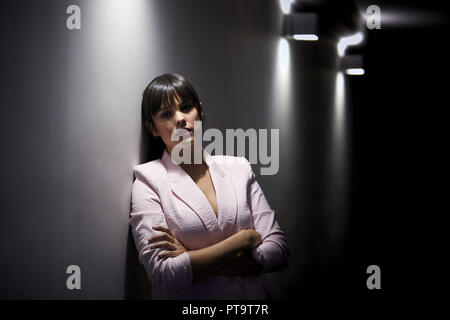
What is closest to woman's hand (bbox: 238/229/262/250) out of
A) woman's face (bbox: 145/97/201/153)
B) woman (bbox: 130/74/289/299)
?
woman (bbox: 130/74/289/299)

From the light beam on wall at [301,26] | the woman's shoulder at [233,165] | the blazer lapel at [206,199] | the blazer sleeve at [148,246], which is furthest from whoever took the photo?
the light beam on wall at [301,26]

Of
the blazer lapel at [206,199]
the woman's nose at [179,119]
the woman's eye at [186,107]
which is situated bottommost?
the blazer lapel at [206,199]

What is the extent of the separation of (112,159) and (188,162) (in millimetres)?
230

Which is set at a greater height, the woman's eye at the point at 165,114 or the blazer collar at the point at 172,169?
the woman's eye at the point at 165,114

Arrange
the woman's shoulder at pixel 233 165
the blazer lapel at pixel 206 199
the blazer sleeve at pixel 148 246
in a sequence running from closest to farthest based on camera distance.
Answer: the blazer sleeve at pixel 148 246
the blazer lapel at pixel 206 199
the woman's shoulder at pixel 233 165

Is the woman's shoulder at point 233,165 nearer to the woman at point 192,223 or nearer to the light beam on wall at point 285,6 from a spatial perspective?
the woman at point 192,223

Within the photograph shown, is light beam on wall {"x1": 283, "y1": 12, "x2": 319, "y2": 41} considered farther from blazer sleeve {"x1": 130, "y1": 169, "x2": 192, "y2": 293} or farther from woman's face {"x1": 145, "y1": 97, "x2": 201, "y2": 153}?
blazer sleeve {"x1": 130, "y1": 169, "x2": 192, "y2": 293}

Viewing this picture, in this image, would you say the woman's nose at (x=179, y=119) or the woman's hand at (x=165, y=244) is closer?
the woman's hand at (x=165, y=244)

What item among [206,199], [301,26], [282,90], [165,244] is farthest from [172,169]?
[301,26]

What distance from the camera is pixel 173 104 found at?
3.71 feet

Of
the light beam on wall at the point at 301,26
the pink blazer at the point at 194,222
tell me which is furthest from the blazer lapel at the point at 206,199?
the light beam on wall at the point at 301,26

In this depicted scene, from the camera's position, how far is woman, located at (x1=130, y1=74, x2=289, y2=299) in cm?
102

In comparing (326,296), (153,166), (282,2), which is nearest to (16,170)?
(153,166)

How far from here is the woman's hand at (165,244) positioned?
3.32ft
